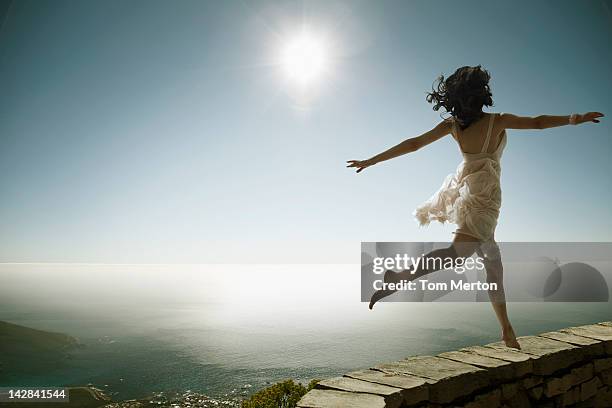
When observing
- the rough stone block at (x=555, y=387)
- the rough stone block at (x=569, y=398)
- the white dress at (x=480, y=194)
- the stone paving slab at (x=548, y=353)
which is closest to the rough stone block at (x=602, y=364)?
the stone paving slab at (x=548, y=353)

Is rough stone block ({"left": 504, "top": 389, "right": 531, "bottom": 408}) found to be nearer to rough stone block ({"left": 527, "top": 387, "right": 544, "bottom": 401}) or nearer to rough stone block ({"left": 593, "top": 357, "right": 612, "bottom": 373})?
rough stone block ({"left": 527, "top": 387, "right": 544, "bottom": 401})

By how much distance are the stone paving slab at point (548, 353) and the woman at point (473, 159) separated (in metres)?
0.52

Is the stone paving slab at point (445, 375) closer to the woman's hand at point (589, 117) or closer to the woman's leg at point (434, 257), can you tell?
the woman's leg at point (434, 257)

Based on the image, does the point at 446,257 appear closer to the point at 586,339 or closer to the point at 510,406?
the point at 510,406

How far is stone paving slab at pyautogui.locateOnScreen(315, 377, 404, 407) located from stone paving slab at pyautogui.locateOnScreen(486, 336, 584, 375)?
1580mm

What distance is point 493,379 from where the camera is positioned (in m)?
3.26

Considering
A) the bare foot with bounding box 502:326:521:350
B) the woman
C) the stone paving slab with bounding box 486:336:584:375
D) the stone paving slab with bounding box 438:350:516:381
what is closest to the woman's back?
the woman

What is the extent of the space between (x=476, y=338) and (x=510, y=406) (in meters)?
143

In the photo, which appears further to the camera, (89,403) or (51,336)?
(51,336)

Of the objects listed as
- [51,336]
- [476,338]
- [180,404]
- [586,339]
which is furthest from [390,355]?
[586,339]

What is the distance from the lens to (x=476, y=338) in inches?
5094

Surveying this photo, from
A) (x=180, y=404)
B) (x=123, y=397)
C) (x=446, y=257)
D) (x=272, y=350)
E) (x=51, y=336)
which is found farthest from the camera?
(x=272, y=350)

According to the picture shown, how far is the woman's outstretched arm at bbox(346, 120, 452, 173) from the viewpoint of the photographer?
3.29m

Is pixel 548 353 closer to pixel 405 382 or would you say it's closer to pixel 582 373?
pixel 582 373
